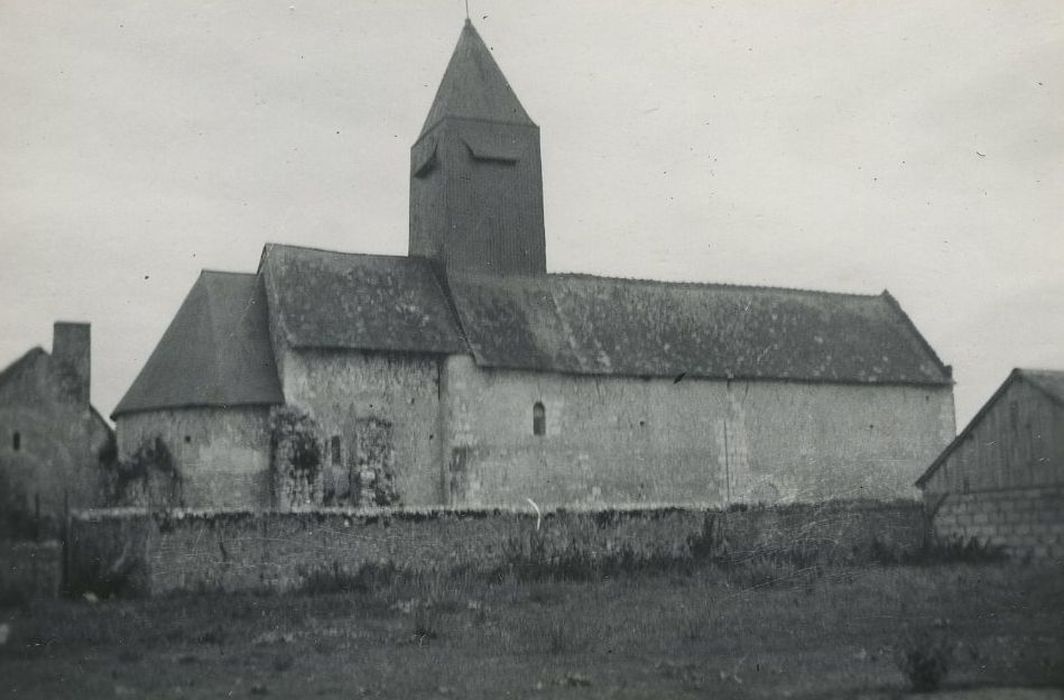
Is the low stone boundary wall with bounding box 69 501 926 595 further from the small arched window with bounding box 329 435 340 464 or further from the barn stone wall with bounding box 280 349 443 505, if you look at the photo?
A: the small arched window with bounding box 329 435 340 464

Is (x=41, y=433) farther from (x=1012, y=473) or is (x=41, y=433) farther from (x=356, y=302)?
(x=1012, y=473)

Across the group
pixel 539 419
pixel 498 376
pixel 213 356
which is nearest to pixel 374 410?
pixel 498 376

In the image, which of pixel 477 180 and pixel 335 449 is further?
pixel 477 180

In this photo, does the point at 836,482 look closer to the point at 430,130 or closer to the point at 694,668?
the point at 430,130

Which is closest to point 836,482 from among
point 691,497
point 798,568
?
point 691,497

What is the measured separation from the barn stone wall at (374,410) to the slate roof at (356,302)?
0.49 meters

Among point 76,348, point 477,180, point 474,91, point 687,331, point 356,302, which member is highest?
point 474,91

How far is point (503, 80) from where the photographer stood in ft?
125

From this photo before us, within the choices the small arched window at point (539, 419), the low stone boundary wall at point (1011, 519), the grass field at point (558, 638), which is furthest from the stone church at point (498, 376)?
the grass field at point (558, 638)

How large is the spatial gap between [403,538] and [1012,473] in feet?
41.3

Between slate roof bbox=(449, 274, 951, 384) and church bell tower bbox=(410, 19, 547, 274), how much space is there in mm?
1033

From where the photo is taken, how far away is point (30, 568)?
1617 cm

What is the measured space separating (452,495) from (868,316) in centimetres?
1865

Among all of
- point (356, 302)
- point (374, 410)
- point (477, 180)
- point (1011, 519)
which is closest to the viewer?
point (1011, 519)
